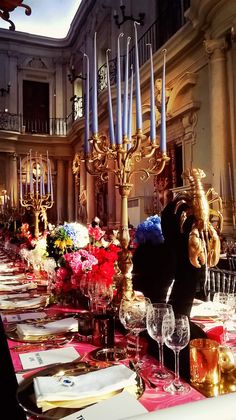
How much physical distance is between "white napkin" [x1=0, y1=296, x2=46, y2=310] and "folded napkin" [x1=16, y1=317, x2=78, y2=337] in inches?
18.4

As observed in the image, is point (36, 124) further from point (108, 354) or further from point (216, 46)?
point (108, 354)

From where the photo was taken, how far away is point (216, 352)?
1.05m

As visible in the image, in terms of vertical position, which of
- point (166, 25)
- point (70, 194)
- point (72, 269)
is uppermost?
point (166, 25)

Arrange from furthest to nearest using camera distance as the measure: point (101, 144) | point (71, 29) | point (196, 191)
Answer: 1. point (71, 29)
2. point (101, 144)
3. point (196, 191)

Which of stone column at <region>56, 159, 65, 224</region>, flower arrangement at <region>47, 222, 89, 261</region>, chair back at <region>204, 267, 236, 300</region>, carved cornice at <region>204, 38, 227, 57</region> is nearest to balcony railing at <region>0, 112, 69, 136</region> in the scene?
stone column at <region>56, 159, 65, 224</region>

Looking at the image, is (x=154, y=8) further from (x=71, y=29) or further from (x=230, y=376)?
(x=230, y=376)

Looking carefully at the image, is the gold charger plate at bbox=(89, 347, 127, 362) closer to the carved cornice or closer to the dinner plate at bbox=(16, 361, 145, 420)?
the dinner plate at bbox=(16, 361, 145, 420)

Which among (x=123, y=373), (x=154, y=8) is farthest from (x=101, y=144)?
(x=154, y=8)

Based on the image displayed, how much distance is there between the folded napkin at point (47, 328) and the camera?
154 centimetres

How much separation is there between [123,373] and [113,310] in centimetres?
51

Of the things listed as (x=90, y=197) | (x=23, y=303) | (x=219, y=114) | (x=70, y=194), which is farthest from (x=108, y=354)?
(x=70, y=194)

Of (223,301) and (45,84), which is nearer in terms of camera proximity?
(223,301)

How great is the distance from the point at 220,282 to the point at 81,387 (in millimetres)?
2310

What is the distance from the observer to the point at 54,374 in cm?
110
